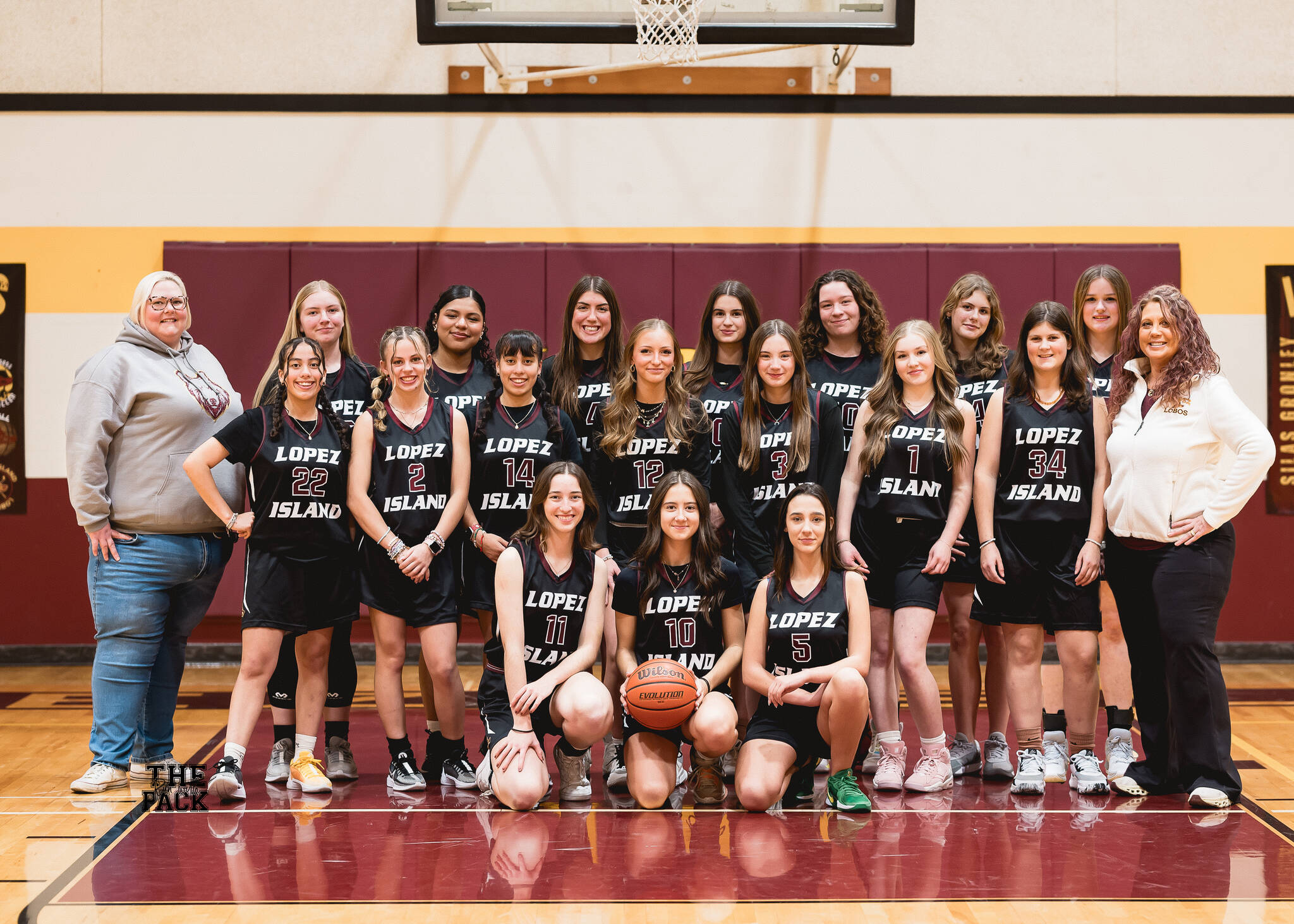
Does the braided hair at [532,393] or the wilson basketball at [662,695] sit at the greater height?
the braided hair at [532,393]

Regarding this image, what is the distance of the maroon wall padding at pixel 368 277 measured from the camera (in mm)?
7289

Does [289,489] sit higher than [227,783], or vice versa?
[289,489]

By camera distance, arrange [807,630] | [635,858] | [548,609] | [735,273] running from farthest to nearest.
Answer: [735,273]
[548,609]
[807,630]
[635,858]

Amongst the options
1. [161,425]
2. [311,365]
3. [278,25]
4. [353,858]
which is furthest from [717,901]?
[278,25]

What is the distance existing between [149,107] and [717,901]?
635 cm

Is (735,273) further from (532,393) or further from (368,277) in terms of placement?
(532,393)

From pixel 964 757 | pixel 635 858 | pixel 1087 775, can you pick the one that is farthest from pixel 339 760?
pixel 1087 775

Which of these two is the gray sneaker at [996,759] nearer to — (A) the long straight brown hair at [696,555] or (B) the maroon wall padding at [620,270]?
(A) the long straight brown hair at [696,555]

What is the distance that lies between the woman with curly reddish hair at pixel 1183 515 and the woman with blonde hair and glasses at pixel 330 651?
3060mm

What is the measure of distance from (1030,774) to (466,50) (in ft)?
18.2

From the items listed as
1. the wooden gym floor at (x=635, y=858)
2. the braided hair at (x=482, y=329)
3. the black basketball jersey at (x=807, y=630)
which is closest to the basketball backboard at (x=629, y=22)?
the braided hair at (x=482, y=329)

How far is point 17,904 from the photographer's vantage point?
3.34 m

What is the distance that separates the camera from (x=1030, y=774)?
4355 mm

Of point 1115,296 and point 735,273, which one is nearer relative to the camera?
point 1115,296
